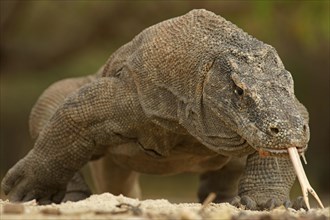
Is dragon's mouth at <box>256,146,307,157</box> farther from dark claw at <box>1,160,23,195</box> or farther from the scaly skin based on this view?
dark claw at <box>1,160,23,195</box>

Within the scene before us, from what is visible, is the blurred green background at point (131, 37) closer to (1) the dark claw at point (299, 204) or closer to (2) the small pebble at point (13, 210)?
(1) the dark claw at point (299, 204)

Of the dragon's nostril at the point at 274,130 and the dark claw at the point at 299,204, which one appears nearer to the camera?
the dragon's nostril at the point at 274,130

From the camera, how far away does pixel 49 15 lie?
19.5m

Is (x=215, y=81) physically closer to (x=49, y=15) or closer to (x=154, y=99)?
(x=154, y=99)

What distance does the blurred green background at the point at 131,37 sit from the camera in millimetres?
14250

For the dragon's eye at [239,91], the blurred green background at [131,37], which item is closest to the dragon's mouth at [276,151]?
the dragon's eye at [239,91]

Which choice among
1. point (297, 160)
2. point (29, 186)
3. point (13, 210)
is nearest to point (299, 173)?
point (297, 160)

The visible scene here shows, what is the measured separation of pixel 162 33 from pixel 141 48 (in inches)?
7.9

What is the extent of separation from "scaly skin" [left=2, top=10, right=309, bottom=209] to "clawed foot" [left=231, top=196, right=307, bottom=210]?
0.01 metres

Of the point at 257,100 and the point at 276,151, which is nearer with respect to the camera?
the point at 276,151

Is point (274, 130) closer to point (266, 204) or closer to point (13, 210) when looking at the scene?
point (266, 204)

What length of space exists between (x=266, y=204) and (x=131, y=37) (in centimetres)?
1023

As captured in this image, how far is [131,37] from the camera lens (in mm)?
17234

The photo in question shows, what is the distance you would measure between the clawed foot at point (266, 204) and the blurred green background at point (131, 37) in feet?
15.5
